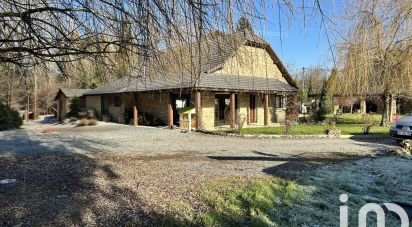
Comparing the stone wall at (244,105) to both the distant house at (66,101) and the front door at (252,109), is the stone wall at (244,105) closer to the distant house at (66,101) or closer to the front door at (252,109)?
the front door at (252,109)

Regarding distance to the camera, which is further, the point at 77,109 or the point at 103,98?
the point at 77,109

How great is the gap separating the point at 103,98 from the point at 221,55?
28.4m

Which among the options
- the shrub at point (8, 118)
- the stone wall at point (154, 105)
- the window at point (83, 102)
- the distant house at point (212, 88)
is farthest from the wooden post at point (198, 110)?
the window at point (83, 102)

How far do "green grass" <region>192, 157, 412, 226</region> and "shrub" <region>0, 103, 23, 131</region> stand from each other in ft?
66.4

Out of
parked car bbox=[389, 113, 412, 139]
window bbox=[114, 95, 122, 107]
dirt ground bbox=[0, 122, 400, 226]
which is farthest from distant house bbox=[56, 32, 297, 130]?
parked car bbox=[389, 113, 412, 139]

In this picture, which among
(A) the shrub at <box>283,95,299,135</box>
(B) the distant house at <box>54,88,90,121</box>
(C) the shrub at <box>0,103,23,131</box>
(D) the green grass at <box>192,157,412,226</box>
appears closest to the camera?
(D) the green grass at <box>192,157,412,226</box>

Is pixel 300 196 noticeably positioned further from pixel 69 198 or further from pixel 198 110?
pixel 198 110

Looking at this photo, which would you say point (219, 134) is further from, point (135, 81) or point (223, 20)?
point (223, 20)

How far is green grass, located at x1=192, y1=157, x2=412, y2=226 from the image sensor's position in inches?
187

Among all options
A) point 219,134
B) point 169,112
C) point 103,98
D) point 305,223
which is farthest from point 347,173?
point 103,98

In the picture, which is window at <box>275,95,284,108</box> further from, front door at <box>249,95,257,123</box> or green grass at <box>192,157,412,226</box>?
green grass at <box>192,157,412,226</box>

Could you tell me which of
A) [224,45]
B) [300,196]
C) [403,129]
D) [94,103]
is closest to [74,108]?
[94,103]

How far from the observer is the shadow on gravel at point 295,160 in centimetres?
769

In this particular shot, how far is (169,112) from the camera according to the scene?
2061 centimetres
